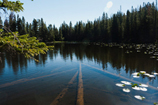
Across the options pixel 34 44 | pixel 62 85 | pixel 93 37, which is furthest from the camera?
pixel 93 37

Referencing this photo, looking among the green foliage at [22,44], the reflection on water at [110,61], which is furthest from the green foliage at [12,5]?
the reflection on water at [110,61]

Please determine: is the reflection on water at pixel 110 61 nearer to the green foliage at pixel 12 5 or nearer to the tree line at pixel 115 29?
the green foliage at pixel 12 5

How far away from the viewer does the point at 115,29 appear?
79.3m

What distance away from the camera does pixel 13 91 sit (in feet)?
21.3

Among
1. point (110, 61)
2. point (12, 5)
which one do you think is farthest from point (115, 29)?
point (12, 5)

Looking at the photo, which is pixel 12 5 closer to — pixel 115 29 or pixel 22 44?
pixel 22 44

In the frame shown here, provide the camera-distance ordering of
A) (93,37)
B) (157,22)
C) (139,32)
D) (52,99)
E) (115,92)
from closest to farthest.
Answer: (52,99) → (115,92) → (157,22) → (139,32) → (93,37)

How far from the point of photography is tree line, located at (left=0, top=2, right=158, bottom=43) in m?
55.4

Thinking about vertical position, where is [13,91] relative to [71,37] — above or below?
below

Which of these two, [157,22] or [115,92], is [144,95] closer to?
[115,92]

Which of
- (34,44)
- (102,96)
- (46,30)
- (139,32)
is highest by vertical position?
(46,30)

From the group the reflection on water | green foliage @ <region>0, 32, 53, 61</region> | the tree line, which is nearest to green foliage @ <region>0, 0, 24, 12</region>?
green foliage @ <region>0, 32, 53, 61</region>

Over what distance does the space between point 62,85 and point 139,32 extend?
6213 centimetres

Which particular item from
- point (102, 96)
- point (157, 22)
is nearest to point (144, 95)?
point (102, 96)
